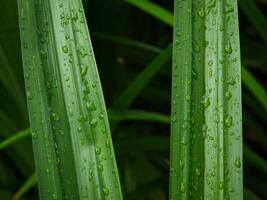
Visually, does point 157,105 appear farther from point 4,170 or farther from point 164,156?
point 4,170

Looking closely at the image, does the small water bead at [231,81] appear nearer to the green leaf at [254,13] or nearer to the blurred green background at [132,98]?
the blurred green background at [132,98]

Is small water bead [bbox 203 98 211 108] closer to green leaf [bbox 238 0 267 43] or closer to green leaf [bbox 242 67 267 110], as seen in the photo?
green leaf [bbox 242 67 267 110]

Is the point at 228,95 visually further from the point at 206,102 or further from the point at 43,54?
the point at 43,54

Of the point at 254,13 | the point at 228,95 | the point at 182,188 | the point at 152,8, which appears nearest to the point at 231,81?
the point at 228,95

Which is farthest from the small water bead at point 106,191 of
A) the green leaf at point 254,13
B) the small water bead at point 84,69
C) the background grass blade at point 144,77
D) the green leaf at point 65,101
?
the green leaf at point 254,13

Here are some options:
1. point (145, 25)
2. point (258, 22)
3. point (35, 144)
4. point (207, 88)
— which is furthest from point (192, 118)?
point (145, 25)

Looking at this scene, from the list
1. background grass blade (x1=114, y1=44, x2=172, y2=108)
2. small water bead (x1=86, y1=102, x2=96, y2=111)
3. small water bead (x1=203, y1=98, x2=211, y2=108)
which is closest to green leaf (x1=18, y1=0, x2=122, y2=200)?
small water bead (x1=86, y1=102, x2=96, y2=111)
